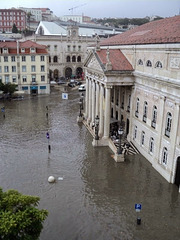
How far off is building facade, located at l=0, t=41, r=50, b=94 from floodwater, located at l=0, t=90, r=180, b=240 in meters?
28.3

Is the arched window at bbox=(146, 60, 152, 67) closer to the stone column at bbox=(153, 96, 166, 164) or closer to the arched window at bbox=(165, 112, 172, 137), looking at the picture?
the stone column at bbox=(153, 96, 166, 164)

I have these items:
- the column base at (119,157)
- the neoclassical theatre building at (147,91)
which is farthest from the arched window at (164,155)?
the column base at (119,157)

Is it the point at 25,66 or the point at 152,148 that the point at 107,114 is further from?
the point at 25,66

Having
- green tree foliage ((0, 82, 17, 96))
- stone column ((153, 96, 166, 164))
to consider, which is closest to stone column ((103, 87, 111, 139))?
stone column ((153, 96, 166, 164))

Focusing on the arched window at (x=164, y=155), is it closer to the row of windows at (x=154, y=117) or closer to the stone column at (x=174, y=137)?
the stone column at (x=174, y=137)

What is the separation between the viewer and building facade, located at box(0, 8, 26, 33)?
144625 millimetres

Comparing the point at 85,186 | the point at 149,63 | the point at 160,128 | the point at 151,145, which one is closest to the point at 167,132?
the point at 160,128

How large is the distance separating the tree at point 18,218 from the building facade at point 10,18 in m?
149

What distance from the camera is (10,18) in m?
146

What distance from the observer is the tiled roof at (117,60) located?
102ft

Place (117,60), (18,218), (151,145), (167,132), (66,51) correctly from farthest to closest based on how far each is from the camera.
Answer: (66,51)
(117,60)
(151,145)
(167,132)
(18,218)

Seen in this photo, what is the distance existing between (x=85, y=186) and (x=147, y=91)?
1226 cm

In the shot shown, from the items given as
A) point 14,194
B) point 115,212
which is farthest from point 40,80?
point 14,194

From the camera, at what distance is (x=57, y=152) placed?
30.5 metres
